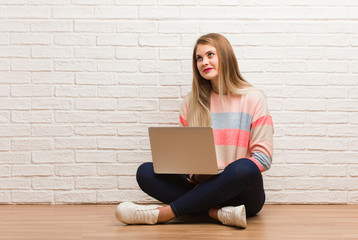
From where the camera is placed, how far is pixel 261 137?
2.05 metres

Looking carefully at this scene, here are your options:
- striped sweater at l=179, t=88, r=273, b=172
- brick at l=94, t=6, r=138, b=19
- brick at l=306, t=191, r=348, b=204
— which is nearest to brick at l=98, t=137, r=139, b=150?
striped sweater at l=179, t=88, r=273, b=172

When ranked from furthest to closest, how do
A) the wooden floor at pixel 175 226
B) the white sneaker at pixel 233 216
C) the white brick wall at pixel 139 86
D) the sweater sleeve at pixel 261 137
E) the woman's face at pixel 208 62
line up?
1. the white brick wall at pixel 139 86
2. the woman's face at pixel 208 62
3. the sweater sleeve at pixel 261 137
4. the white sneaker at pixel 233 216
5. the wooden floor at pixel 175 226

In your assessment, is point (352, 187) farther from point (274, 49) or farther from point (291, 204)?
point (274, 49)

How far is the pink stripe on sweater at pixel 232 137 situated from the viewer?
2.11 m

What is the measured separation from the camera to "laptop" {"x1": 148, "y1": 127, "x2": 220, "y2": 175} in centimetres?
184

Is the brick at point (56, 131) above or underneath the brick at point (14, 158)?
above

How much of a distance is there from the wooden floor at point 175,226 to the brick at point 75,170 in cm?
21

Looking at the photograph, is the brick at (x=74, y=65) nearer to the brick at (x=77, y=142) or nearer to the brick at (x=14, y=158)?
the brick at (x=77, y=142)

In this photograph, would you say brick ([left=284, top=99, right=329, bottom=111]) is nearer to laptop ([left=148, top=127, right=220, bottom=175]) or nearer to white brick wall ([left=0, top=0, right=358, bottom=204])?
white brick wall ([left=0, top=0, right=358, bottom=204])

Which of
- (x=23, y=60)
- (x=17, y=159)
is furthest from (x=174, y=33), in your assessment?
(x=17, y=159)

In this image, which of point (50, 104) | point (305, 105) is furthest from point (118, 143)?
point (305, 105)

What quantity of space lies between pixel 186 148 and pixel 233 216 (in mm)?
356

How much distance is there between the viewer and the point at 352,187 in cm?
252

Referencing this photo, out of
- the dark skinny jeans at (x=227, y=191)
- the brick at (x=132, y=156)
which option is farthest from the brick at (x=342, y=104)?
the brick at (x=132, y=156)
